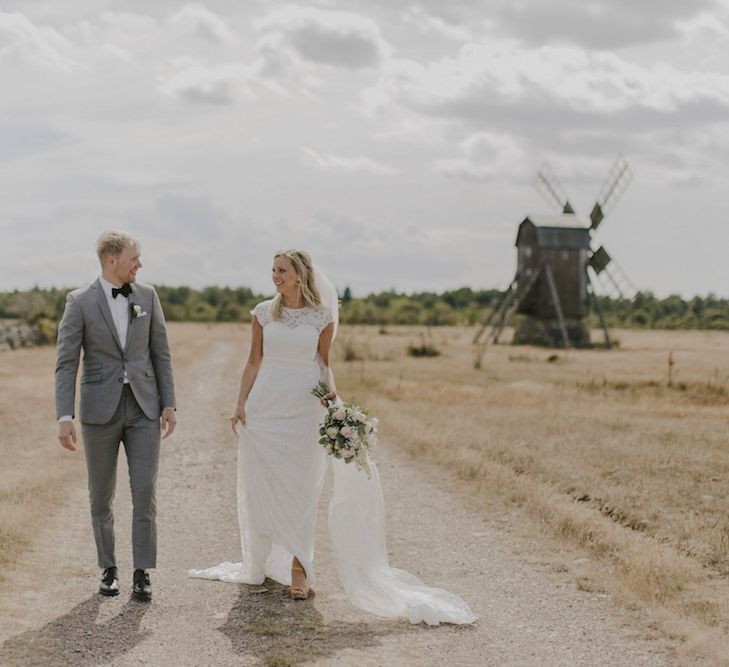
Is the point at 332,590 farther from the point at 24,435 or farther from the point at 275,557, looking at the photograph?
the point at 24,435

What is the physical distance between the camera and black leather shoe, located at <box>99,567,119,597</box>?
6848 mm

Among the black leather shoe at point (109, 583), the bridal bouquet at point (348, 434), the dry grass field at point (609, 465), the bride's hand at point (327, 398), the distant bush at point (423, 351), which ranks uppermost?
the bride's hand at point (327, 398)

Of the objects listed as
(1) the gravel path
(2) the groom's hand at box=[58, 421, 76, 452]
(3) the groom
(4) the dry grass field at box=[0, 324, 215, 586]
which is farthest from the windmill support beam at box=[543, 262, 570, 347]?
(2) the groom's hand at box=[58, 421, 76, 452]

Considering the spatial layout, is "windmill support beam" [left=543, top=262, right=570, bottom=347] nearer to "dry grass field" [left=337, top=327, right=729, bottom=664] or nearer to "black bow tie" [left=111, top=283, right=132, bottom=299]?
"dry grass field" [left=337, top=327, right=729, bottom=664]

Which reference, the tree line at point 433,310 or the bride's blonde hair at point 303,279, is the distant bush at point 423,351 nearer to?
the tree line at point 433,310

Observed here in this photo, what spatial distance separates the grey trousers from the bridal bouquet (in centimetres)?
120

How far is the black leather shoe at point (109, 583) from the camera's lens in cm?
685

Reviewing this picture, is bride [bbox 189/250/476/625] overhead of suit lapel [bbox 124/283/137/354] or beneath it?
beneath

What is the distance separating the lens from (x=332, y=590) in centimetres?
724

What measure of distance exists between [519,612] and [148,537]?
8.56 ft

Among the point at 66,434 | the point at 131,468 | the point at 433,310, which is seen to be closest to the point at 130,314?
the point at 66,434

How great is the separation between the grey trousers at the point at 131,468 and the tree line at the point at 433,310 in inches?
2184

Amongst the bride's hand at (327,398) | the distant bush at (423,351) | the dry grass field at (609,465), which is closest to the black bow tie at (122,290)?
the bride's hand at (327,398)

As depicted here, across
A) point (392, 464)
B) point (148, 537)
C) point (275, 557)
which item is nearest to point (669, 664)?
point (275, 557)
